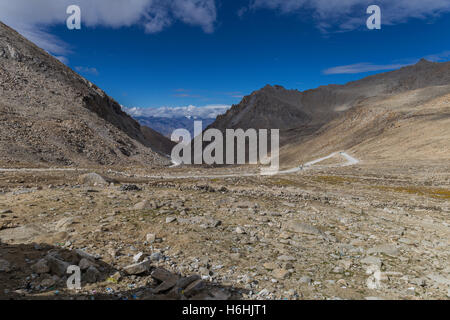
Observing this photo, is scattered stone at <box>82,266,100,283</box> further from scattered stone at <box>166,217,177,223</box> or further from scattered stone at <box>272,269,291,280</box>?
scattered stone at <box>272,269,291,280</box>

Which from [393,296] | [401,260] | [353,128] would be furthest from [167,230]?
[353,128]

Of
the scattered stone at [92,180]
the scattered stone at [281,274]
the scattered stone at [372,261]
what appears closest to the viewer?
the scattered stone at [281,274]

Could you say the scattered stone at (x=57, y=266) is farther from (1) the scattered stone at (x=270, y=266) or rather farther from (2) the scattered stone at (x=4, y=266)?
(1) the scattered stone at (x=270, y=266)

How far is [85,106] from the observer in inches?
3179

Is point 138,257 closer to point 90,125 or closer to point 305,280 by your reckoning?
point 305,280

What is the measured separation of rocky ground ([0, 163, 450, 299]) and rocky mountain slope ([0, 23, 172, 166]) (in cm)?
3477

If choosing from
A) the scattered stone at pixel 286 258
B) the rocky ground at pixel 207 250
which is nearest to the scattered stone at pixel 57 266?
the rocky ground at pixel 207 250

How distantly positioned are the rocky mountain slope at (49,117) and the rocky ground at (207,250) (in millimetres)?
34771

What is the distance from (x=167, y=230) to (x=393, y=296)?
8.81 meters

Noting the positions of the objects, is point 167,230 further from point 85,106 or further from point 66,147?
point 85,106

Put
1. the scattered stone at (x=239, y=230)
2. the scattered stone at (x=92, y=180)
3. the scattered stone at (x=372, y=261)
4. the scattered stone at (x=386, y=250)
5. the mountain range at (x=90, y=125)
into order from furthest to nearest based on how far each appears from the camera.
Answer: the mountain range at (x=90, y=125) → the scattered stone at (x=92, y=180) → the scattered stone at (x=239, y=230) → the scattered stone at (x=386, y=250) → the scattered stone at (x=372, y=261)

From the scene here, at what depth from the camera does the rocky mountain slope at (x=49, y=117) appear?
49763 mm

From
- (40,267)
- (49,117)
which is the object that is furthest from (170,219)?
(49,117)

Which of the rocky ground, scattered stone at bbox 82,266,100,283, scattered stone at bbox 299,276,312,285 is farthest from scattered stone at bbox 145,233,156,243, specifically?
scattered stone at bbox 299,276,312,285
